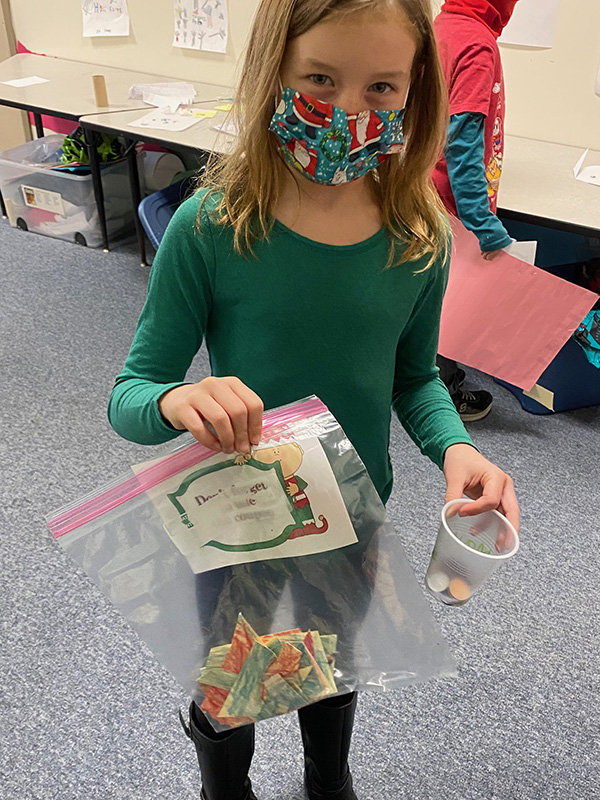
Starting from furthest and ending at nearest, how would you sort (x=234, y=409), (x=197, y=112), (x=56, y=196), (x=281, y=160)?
(x=56, y=196) → (x=197, y=112) → (x=281, y=160) → (x=234, y=409)

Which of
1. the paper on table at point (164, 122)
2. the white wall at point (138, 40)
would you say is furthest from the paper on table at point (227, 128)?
the white wall at point (138, 40)

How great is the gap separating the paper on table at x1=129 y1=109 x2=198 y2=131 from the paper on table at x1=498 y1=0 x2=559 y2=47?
110cm

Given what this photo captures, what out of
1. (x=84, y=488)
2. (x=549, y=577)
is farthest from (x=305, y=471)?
(x=84, y=488)

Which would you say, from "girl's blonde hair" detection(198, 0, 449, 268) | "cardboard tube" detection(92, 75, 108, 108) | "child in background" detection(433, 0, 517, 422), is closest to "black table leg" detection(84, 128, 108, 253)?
"cardboard tube" detection(92, 75, 108, 108)

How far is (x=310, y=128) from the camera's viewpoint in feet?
2.45

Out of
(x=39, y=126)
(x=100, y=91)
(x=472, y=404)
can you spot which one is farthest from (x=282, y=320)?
(x=39, y=126)

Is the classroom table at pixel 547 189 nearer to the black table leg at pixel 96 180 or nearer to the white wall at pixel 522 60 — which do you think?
the white wall at pixel 522 60

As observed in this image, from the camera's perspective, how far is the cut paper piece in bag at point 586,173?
2.06 meters

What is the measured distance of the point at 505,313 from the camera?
187 cm

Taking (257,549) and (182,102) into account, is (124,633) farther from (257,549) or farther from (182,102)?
(182,102)

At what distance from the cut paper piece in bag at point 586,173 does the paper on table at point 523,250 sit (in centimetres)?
41

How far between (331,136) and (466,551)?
1.51 ft

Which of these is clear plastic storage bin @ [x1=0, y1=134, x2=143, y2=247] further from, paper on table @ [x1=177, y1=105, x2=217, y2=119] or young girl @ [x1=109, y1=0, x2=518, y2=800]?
young girl @ [x1=109, y1=0, x2=518, y2=800]

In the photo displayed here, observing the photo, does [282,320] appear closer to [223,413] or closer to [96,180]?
[223,413]
